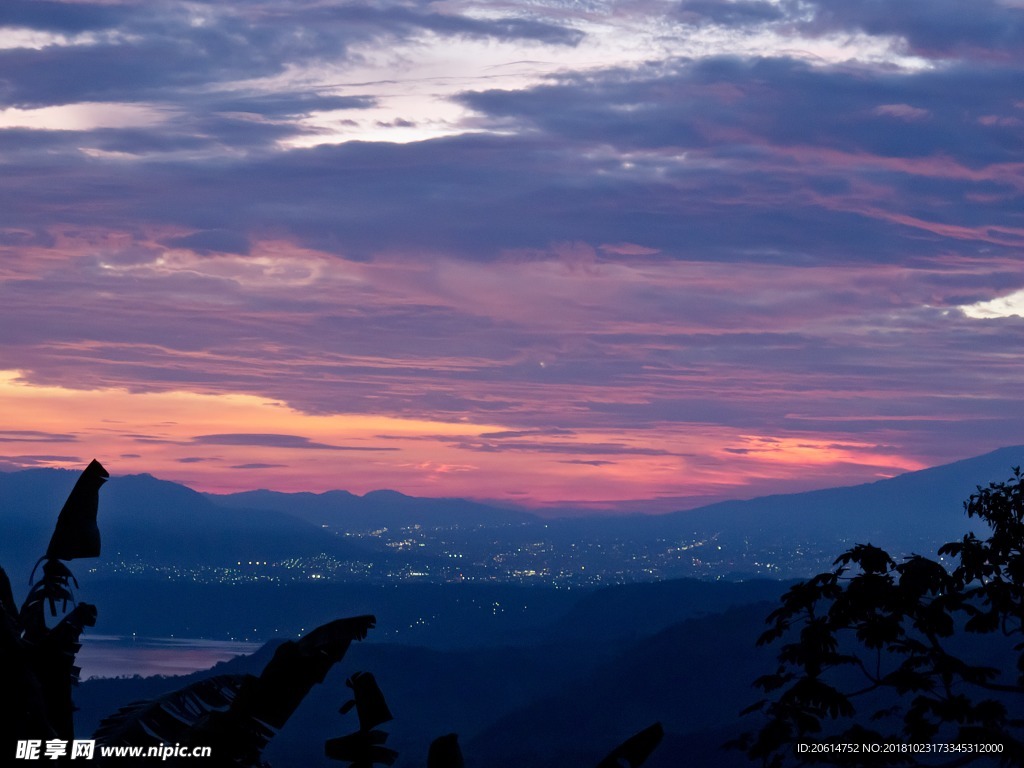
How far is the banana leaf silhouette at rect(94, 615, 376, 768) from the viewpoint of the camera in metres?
13.9

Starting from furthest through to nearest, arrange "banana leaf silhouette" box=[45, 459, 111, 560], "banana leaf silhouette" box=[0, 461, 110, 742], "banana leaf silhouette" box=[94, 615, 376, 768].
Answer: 1. "banana leaf silhouette" box=[45, 459, 111, 560]
2. "banana leaf silhouette" box=[94, 615, 376, 768]
3. "banana leaf silhouette" box=[0, 461, 110, 742]

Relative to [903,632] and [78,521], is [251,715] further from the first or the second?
[903,632]

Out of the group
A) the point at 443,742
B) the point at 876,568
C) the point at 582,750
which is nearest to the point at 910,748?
the point at 876,568

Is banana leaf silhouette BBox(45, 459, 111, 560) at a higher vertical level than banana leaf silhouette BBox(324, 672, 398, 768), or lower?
higher

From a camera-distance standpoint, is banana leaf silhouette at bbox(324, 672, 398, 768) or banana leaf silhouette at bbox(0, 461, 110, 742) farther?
banana leaf silhouette at bbox(324, 672, 398, 768)

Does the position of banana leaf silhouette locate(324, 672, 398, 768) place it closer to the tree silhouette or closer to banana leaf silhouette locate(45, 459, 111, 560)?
banana leaf silhouette locate(45, 459, 111, 560)

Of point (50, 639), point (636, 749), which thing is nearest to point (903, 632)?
point (636, 749)

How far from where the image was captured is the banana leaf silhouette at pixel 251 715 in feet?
45.4

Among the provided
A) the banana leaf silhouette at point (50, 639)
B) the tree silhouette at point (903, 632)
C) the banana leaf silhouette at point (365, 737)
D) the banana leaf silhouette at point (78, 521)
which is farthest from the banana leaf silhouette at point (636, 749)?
the banana leaf silhouette at point (78, 521)

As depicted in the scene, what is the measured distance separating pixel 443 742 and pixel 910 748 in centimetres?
637

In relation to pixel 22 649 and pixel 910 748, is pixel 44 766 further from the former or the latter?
pixel 910 748

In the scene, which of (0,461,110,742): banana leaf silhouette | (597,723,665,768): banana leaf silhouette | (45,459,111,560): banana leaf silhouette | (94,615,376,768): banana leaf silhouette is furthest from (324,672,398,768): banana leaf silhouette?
(45,459,111,560): banana leaf silhouette

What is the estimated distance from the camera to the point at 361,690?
15109 mm

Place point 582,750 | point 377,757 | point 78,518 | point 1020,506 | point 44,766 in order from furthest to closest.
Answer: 1. point 582,750
2. point 1020,506
3. point 78,518
4. point 377,757
5. point 44,766
